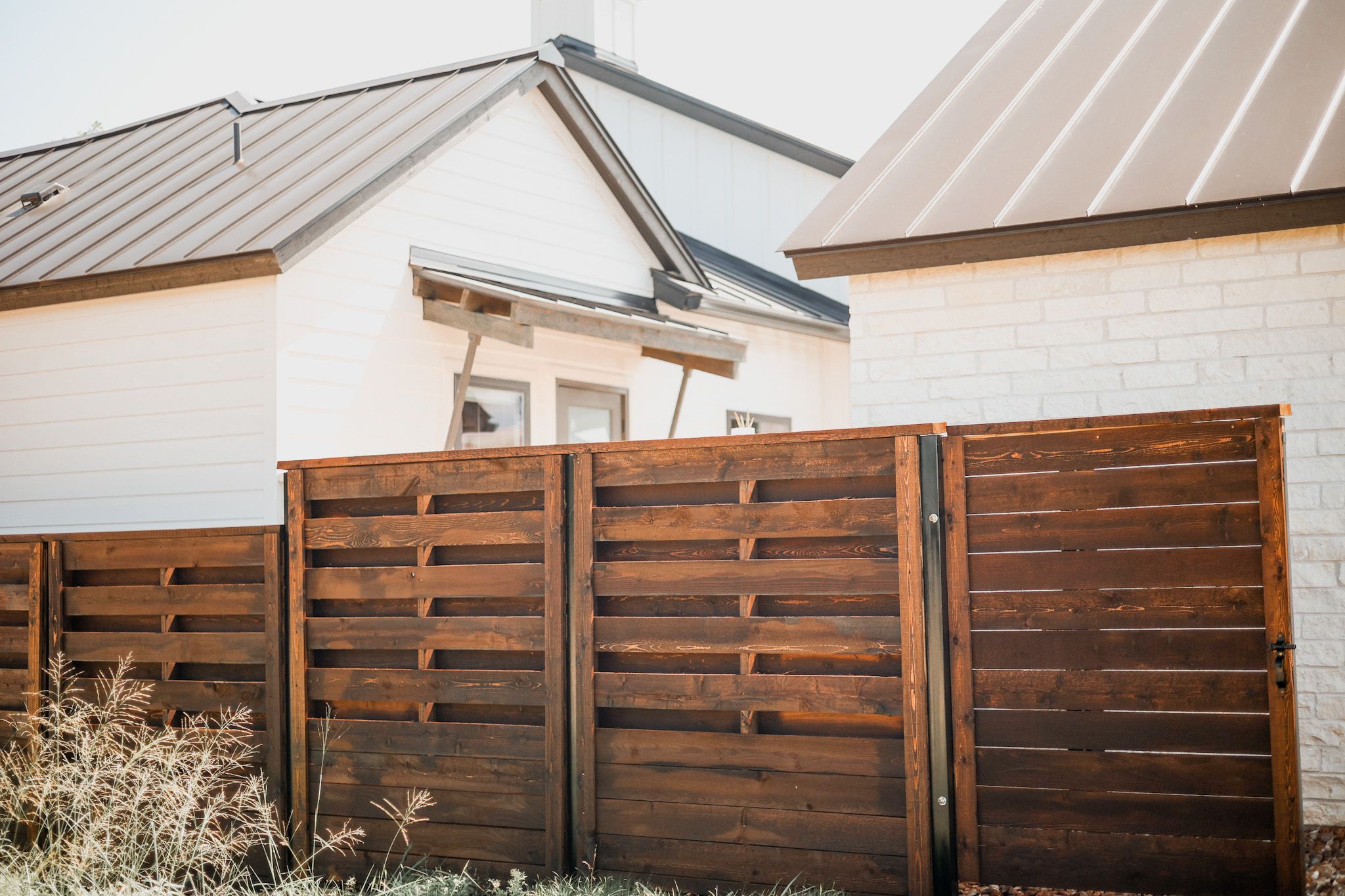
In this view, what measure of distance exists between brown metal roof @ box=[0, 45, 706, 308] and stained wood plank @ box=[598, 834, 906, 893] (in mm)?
4080

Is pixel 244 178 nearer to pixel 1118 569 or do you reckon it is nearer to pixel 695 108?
pixel 695 108

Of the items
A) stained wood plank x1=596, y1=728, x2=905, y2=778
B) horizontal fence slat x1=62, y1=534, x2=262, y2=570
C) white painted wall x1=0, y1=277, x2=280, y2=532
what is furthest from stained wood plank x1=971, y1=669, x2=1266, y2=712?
white painted wall x1=0, y1=277, x2=280, y2=532

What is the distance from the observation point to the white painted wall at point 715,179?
43.2ft

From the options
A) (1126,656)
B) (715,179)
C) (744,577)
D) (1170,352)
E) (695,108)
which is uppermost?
(695,108)

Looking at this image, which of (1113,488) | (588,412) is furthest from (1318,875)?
(588,412)

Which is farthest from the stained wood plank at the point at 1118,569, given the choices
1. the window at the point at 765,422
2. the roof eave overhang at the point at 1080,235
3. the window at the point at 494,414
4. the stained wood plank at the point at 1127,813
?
the window at the point at 765,422

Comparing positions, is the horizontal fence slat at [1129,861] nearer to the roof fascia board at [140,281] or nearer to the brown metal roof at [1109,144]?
the brown metal roof at [1109,144]

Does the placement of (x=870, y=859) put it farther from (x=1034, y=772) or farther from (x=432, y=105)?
(x=432, y=105)

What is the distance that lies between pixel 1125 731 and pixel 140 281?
6.31 metres

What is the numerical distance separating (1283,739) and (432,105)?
7.11 meters

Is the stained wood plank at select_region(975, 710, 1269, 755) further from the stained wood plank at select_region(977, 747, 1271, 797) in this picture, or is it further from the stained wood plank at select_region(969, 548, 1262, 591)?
the stained wood plank at select_region(969, 548, 1262, 591)

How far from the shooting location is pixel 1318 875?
4602 millimetres

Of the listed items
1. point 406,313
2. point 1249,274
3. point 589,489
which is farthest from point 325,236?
point 1249,274

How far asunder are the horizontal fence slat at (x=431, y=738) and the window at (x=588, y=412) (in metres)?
4.24
